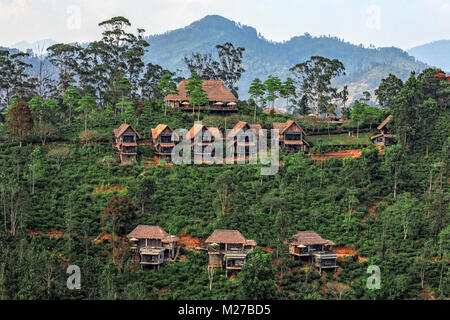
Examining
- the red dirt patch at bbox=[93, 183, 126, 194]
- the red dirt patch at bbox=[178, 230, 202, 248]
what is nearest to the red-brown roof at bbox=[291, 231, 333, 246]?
the red dirt patch at bbox=[178, 230, 202, 248]

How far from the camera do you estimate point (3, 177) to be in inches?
1956

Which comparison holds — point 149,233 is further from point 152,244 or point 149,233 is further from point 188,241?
point 188,241

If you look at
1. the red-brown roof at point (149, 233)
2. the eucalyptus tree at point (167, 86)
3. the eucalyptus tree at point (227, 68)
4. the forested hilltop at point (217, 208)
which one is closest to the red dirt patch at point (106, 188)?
the forested hilltop at point (217, 208)

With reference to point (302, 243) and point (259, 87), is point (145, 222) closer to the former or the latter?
point (302, 243)

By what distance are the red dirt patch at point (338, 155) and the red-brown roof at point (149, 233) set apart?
22998 mm

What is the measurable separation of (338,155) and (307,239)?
19172 millimetres

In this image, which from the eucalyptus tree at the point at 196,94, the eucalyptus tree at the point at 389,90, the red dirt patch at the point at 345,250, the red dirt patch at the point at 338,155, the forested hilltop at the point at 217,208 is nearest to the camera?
the forested hilltop at the point at 217,208

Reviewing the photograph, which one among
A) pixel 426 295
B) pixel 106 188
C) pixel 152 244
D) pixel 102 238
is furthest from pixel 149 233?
pixel 426 295

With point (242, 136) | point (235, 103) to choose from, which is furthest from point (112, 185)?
point (235, 103)

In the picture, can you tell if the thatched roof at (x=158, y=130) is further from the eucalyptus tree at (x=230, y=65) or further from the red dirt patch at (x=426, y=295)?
the red dirt patch at (x=426, y=295)

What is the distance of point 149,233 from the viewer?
1741 inches

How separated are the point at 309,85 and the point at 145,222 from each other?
45.4 meters

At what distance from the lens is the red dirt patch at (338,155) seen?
199 ft

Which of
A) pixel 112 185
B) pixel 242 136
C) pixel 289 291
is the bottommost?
pixel 289 291
